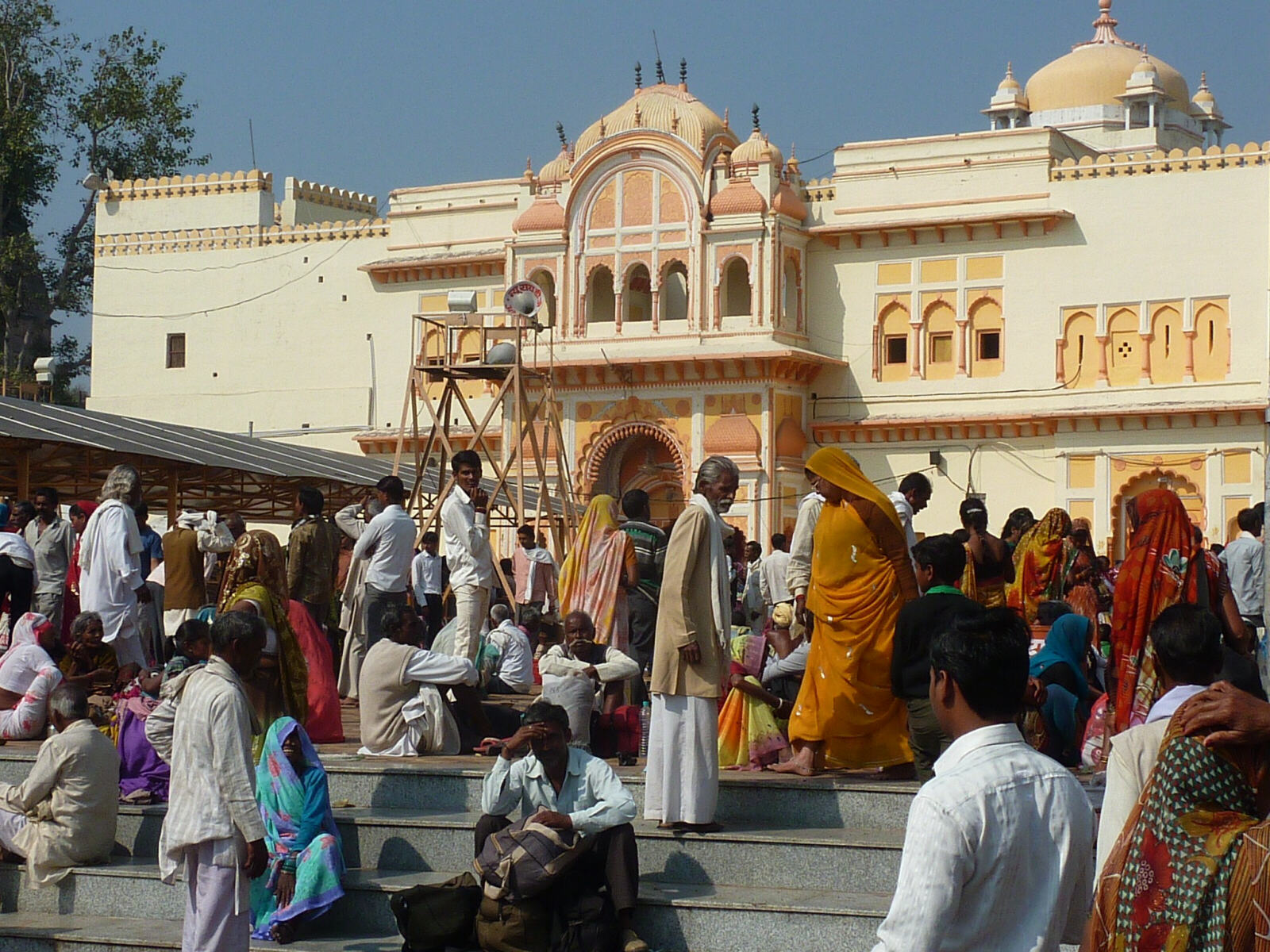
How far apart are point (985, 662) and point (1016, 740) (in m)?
0.16

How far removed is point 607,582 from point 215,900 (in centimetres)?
457

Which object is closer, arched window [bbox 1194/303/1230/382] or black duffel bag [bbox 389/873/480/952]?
black duffel bag [bbox 389/873/480/952]

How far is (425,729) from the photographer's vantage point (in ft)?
29.3

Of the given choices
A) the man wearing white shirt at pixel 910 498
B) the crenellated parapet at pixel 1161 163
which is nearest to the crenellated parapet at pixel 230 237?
the crenellated parapet at pixel 1161 163

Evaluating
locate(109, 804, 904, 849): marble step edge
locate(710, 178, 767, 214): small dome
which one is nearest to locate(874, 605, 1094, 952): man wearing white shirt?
locate(109, 804, 904, 849): marble step edge

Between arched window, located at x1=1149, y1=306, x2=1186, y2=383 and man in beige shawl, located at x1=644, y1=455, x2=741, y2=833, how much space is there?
69.1ft

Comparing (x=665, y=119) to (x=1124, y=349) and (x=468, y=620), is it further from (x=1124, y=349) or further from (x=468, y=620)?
(x=468, y=620)

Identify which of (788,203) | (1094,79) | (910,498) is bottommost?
(910,498)

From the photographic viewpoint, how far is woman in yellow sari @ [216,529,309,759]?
7.20 m

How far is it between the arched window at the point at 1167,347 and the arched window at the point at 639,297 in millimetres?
8282

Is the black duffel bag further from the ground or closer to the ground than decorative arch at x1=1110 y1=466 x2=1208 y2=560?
closer to the ground

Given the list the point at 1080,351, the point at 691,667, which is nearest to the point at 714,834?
the point at 691,667

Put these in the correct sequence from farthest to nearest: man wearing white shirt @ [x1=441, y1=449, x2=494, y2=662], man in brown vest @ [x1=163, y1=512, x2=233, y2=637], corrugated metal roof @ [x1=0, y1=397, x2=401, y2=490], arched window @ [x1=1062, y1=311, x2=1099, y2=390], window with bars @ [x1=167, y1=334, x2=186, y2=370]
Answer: window with bars @ [x1=167, y1=334, x2=186, y2=370] → arched window @ [x1=1062, y1=311, x2=1099, y2=390] → corrugated metal roof @ [x1=0, y1=397, x2=401, y2=490] → man in brown vest @ [x1=163, y1=512, x2=233, y2=637] → man wearing white shirt @ [x1=441, y1=449, x2=494, y2=662]

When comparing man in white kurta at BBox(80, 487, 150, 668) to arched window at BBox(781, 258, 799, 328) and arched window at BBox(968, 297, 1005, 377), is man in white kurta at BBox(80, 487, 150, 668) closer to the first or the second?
arched window at BBox(781, 258, 799, 328)
